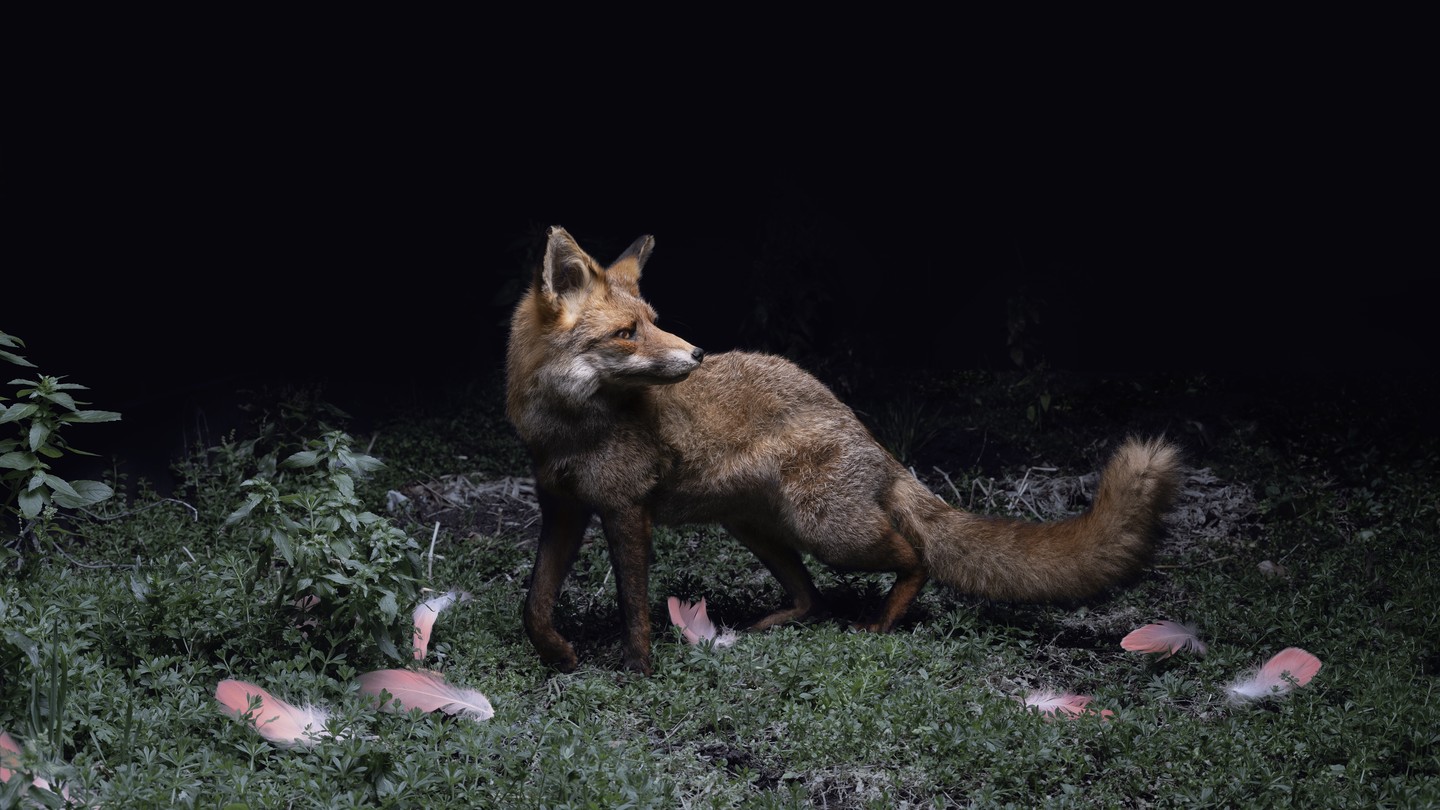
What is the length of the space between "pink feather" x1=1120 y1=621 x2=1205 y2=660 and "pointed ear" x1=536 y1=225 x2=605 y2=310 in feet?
8.42

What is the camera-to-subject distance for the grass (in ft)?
11.1

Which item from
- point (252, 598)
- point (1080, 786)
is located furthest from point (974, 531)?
point (252, 598)

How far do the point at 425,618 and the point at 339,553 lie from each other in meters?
0.71

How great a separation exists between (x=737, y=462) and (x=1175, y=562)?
261 centimetres

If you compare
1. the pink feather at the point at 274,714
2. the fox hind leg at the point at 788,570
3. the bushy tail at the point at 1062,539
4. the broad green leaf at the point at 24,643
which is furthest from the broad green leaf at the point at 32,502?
the bushy tail at the point at 1062,539

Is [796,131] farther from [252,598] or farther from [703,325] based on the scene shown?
[252,598]

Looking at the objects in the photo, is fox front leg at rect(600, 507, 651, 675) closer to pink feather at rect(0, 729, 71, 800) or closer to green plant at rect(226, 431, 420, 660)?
green plant at rect(226, 431, 420, 660)

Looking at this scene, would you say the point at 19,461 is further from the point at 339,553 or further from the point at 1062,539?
the point at 1062,539

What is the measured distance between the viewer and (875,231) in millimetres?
9352

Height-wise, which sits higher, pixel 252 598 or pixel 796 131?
pixel 796 131

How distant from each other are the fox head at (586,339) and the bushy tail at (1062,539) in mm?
1385

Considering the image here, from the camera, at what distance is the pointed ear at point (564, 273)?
4.31 m

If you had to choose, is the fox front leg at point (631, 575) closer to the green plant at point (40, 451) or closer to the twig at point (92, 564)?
the green plant at point (40, 451)

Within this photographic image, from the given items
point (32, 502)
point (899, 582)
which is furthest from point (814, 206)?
point (32, 502)
